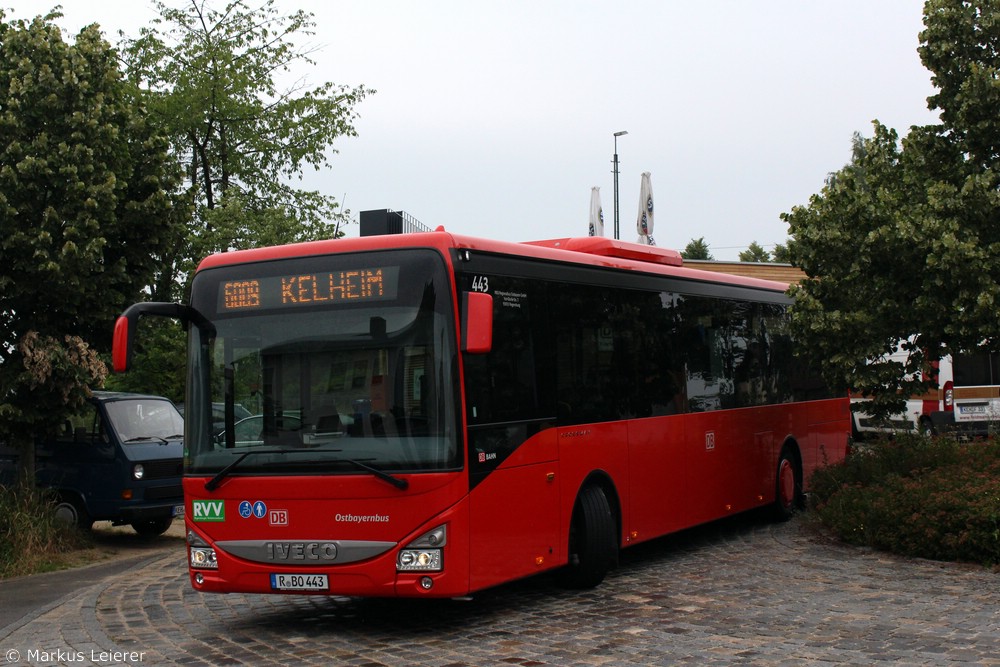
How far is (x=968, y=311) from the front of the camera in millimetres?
12469

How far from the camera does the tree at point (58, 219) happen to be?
13852mm

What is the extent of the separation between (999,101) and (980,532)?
4639mm

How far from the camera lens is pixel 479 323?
8.60m

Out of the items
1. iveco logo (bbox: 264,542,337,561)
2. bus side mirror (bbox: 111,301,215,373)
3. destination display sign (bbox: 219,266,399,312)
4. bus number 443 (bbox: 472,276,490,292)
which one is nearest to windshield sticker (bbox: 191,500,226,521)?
iveco logo (bbox: 264,542,337,561)

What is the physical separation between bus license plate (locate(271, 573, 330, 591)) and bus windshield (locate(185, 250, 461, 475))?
758 millimetres

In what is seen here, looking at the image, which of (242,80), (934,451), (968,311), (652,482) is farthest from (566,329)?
(242,80)

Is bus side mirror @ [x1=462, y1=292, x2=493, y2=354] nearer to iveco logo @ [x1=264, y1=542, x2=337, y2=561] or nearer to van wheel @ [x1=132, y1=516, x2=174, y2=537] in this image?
iveco logo @ [x1=264, y1=542, x2=337, y2=561]

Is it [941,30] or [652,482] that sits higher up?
[941,30]

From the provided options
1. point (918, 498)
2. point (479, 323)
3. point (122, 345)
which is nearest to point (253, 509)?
point (122, 345)

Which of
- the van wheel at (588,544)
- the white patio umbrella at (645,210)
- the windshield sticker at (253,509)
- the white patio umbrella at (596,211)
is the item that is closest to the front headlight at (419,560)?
the windshield sticker at (253,509)

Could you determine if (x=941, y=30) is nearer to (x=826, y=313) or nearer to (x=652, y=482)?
(x=826, y=313)

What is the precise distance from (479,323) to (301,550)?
2.12m

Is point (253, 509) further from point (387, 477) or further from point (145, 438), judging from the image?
point (145, 438)

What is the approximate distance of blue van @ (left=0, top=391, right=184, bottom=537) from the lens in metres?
15.2
